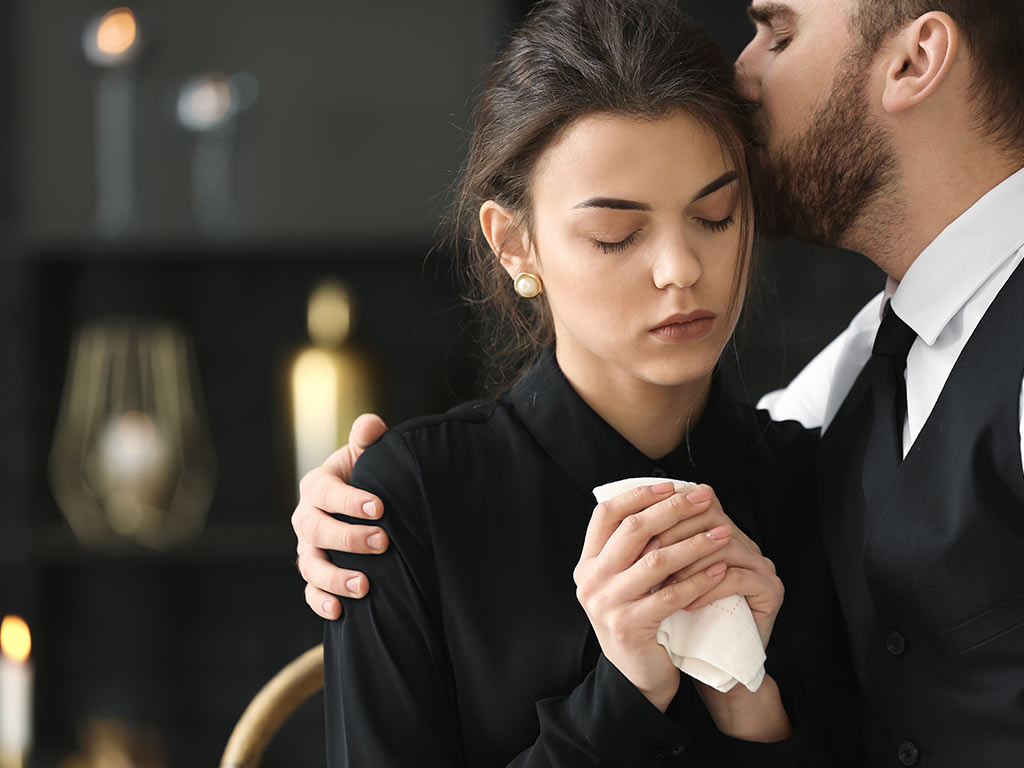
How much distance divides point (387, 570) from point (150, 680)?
1.74m

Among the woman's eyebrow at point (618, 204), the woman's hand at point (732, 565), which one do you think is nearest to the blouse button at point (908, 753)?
the woman's hand at point (732, 565)

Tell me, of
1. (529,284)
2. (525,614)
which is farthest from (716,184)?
(525,614)

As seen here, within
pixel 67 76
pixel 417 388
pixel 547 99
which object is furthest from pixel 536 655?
pixel 67 76

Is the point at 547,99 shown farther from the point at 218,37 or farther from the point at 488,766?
the point at 218,37

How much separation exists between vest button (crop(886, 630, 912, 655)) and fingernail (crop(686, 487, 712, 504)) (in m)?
0.27

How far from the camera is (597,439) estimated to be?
3.60ft

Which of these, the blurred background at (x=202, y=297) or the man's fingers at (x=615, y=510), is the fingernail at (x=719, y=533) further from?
the blurred background at (x=202, y=297)

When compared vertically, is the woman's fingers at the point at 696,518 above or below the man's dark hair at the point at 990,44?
below

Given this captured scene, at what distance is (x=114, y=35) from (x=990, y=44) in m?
1.79

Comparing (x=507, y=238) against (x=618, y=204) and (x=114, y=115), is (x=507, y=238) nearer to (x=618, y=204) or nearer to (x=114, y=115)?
(x=618, y=204)

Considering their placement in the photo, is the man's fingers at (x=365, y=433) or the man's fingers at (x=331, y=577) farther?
the man's fingers at (x=365, y=433)

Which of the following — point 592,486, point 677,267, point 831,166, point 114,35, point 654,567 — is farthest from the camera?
point 114,35

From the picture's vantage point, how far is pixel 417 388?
2559 millimetres

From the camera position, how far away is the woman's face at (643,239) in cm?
99
